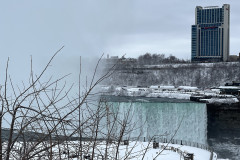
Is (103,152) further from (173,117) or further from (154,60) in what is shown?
(154,60)

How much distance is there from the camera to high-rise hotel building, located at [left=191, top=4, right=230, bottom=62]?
89.0 m

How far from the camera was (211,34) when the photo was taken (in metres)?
90.7

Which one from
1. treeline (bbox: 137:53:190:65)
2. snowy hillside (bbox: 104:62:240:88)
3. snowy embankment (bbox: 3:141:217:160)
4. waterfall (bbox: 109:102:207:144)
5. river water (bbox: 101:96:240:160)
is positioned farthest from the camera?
treeline (bbox: 137:53:190:65)

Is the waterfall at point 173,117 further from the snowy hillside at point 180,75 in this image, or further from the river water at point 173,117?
the snowy hillside at point 180,75

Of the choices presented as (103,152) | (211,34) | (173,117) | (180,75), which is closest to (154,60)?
(211,34)

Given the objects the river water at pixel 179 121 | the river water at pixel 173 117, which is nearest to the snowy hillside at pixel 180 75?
the river water at pixel 179 121

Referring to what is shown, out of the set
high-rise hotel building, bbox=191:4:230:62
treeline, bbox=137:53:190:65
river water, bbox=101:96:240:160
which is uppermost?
high-rise hotel building, bbox=191:4:230:62

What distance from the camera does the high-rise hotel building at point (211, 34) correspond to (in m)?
89.0

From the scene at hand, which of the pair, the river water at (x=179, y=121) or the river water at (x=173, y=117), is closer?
the river water at (x=179, y=121)

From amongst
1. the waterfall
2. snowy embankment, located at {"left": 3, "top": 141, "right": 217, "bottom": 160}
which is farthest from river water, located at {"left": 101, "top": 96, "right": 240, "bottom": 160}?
snowy embankment, located at {"left": 3, "top": 141, "right": 217, "bottom": 160}

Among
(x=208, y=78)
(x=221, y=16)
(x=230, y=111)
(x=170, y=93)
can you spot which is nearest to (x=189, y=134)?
(x=230, y=111)

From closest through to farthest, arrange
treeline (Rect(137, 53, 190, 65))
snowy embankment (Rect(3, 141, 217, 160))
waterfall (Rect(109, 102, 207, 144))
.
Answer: snowy embankment (Rect(3, 141, 217, 160))
waterfall (Rect(109, 102, 207, 144))
treeline (Rect(137, 53, 190, 65))

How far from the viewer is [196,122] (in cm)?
2878

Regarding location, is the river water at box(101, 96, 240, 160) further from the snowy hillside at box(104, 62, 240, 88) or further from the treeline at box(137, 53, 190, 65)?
the treeline at box(137, 53, 190, 65)
